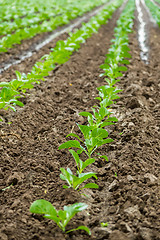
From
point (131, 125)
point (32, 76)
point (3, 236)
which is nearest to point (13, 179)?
point (3, 236)

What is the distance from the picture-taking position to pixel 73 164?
2533mm

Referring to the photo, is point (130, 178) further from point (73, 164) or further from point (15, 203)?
point (15, 203)

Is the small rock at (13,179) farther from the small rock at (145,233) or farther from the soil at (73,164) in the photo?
the small rock at (145,233)

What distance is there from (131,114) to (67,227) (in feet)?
6.72

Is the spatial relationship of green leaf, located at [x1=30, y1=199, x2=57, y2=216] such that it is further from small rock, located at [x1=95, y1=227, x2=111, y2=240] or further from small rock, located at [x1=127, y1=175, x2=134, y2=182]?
small rock, located at [x1=127, y1=175, x2=134, y2=182]

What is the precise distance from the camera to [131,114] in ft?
11.5

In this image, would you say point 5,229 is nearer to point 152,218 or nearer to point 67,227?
point 67,227

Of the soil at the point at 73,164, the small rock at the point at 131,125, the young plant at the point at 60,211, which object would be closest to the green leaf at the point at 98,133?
the soil at the point at 73,164

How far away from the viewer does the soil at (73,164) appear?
6.14ft

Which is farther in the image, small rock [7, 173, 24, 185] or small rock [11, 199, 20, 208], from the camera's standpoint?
small rock [7, 173, 24, 185]

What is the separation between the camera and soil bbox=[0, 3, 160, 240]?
187 cm

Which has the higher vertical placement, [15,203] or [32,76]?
[32,76]

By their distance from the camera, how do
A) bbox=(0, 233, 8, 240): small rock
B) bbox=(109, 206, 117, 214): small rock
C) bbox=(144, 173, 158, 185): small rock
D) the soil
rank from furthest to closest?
bbox=(144, 173, 158, 185): small rock → bbox=(109, 206, 117, 214): small rock → the soil → bbox=(0, 233, 8, 240): small rock

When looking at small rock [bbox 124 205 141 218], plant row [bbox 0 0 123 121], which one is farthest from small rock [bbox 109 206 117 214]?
plant row [bbox 0 0 123 121]
